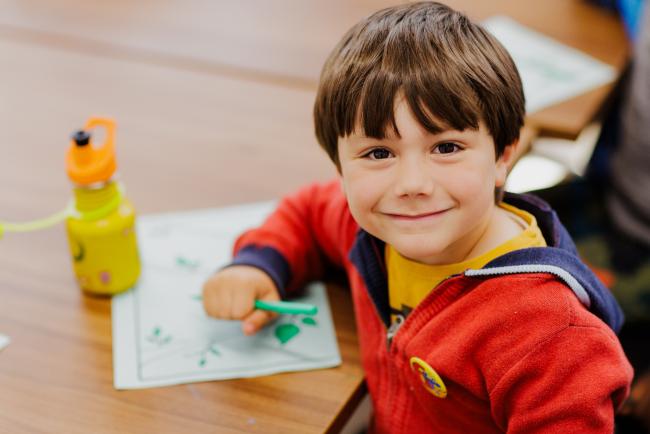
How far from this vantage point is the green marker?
0.87 m

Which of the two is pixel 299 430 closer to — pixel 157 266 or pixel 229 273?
pixel 229 273

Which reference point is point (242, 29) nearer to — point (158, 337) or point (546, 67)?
point (546, 67)

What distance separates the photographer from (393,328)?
0.85m

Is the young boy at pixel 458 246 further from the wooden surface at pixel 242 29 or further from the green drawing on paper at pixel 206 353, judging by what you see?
the wooden surface at pixel 242 29

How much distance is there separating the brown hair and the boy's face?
1 centimetres

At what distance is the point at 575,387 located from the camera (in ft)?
2.27

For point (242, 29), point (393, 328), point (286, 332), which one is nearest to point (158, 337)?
point (286, 332)

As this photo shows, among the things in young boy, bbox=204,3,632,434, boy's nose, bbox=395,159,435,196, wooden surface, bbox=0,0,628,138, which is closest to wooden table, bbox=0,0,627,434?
wooden surface, bbox=0,0,628,138

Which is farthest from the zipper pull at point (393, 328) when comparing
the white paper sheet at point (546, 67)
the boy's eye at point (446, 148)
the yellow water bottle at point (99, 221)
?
the white paper sheet at point (546, 67)

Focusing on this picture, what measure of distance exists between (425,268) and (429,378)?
0.39 feet

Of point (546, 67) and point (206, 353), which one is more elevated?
point (546, 67)

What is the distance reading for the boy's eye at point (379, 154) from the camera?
2.45 ft

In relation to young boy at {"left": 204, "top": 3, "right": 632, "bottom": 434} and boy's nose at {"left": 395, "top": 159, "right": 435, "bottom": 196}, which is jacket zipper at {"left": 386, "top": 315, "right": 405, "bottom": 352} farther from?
boy's nose at {"left": 395, "top": 159, "right": 435, "bottom": 196}

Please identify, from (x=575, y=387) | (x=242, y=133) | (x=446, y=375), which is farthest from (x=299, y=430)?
(x=242, y=133)
